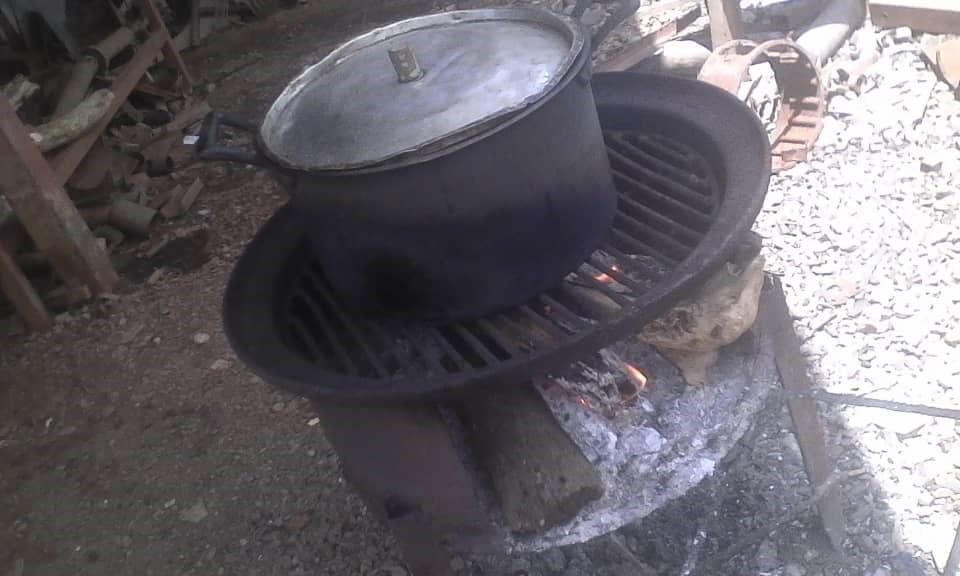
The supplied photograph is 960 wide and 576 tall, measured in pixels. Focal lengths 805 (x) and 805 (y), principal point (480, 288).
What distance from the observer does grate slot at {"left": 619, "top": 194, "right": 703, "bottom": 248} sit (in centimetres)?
173

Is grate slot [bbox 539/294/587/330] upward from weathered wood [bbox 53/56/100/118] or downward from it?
downward

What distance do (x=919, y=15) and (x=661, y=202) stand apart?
210 cm

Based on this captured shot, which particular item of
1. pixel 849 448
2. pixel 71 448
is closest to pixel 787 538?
pixel 849 448

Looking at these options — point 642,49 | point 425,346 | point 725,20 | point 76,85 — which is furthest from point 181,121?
point 425,346

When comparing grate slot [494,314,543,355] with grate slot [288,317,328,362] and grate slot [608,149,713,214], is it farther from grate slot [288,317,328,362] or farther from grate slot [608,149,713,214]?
grate slot [608,149,713,214]

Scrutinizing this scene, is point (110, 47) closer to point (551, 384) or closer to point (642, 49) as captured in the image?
point (642, 49)

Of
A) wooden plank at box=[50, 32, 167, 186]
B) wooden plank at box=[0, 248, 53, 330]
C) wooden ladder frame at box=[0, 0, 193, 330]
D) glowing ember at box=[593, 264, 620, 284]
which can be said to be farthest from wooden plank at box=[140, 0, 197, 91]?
glowing ember at box=[593, 264, 620, 284]

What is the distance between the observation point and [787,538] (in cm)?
193

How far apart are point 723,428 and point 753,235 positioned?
404 millimetres

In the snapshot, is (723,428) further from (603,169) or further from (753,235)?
(603,169)

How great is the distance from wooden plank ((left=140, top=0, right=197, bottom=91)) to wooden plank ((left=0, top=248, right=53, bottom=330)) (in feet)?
6.81

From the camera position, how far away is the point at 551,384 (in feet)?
5.65

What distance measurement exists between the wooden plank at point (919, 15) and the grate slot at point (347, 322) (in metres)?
2.69

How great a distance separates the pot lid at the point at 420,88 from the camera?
1.43 meters
